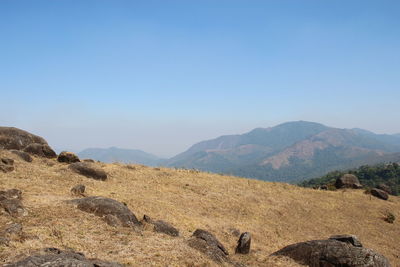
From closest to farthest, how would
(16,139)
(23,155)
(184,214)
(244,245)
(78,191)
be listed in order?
(244,245)
(78,191)
(184,214)
(23,155)
(16,139)

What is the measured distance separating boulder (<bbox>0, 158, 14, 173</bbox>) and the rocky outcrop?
7433 mm

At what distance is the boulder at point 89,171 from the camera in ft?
92.8

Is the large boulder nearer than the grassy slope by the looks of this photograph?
No

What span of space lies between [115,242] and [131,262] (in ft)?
7.60

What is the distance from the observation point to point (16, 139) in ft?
106

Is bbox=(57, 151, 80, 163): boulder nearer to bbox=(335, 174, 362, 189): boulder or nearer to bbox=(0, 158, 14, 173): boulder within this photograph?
bbox=(0, 158, 14, 173): boulder

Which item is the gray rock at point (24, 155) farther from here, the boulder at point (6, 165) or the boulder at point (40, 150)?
the boulder at point (6, 165)

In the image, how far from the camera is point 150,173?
114ft

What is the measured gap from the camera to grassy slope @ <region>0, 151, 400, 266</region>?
45.8 ft

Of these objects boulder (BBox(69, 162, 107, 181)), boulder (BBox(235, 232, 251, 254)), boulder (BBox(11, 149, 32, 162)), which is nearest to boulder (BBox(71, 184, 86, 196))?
boulder (BBox(69, 162, 107, 181))

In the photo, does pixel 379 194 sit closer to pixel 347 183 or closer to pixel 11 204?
pixel 347 183

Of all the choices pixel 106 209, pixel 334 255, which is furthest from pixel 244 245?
pixel 106 209

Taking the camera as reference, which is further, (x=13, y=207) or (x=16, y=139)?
(x=16, y=139)

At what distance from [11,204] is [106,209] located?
15.9ft
